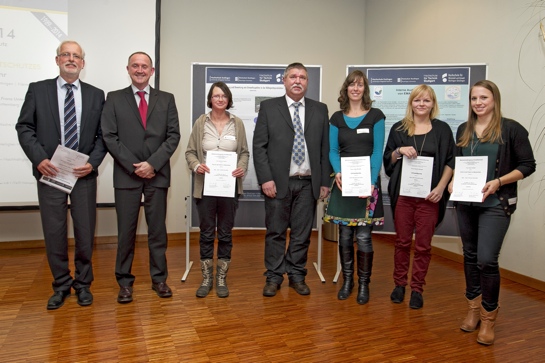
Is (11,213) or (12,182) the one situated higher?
(12,182)

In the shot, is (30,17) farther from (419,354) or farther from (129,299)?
(419,354)

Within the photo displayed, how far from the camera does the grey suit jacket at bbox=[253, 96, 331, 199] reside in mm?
3332

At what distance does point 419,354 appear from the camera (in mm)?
2562

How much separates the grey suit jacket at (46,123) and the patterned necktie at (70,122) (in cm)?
4

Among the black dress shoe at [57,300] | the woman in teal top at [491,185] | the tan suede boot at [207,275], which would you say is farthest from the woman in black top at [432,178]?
the black dress shoe at [57,300]

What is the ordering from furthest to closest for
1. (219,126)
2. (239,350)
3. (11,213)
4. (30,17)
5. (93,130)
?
(11,213) < (30,17) < (219,126) < (93,130) < (239,350)

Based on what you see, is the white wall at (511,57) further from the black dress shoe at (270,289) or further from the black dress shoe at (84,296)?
the black dress shoe at (84,296)

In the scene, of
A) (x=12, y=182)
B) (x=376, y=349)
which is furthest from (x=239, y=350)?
(x=12, y=182)

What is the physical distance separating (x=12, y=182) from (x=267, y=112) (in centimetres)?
296

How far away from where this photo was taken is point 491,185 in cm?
261

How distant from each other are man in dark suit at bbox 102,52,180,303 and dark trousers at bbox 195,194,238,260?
303 millimetres

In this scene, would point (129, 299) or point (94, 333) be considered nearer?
point (94, 333)

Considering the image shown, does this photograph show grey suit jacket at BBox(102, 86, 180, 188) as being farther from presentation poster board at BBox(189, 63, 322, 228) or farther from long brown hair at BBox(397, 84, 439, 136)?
long brown hair at BBox(397, 84, 439, 136)

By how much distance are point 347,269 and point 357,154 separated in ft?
3.02
